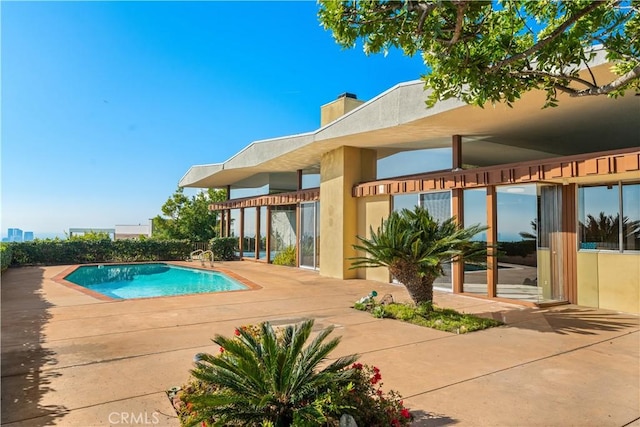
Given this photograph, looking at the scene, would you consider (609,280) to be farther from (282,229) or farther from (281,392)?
(282,229)

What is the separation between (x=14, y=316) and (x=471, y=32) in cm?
903

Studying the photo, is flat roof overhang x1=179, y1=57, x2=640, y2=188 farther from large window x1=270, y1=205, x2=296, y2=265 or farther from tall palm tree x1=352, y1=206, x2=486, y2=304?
large window x1=270, y1=205, x2=296, y2=265

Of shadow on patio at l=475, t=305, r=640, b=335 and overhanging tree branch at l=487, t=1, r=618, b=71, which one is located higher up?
overhanging tree branch at l=487, t=1, r=618, b=71

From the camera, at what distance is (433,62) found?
12.9 feet

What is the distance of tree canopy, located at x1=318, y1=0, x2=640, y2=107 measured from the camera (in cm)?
321

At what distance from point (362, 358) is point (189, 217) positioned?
23.0 meters

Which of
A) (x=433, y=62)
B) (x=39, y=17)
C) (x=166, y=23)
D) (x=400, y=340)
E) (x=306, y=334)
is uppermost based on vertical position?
(x=166, y=23)

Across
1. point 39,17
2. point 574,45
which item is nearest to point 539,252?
point 574,45

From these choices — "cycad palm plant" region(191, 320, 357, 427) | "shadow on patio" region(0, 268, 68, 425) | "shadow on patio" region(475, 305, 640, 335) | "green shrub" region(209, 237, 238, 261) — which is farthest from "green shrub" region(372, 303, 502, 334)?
"green shrub" region(209, 237, 238, 261)

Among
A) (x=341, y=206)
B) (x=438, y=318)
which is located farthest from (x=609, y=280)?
(x=341, y=206)

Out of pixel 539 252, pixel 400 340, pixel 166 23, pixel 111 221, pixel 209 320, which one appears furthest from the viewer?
pixel 111 221

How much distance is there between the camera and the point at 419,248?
781 centimetres

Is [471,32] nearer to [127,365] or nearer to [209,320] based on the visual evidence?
[127,365]

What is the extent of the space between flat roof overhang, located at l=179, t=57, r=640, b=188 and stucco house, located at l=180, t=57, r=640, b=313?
0.04m
